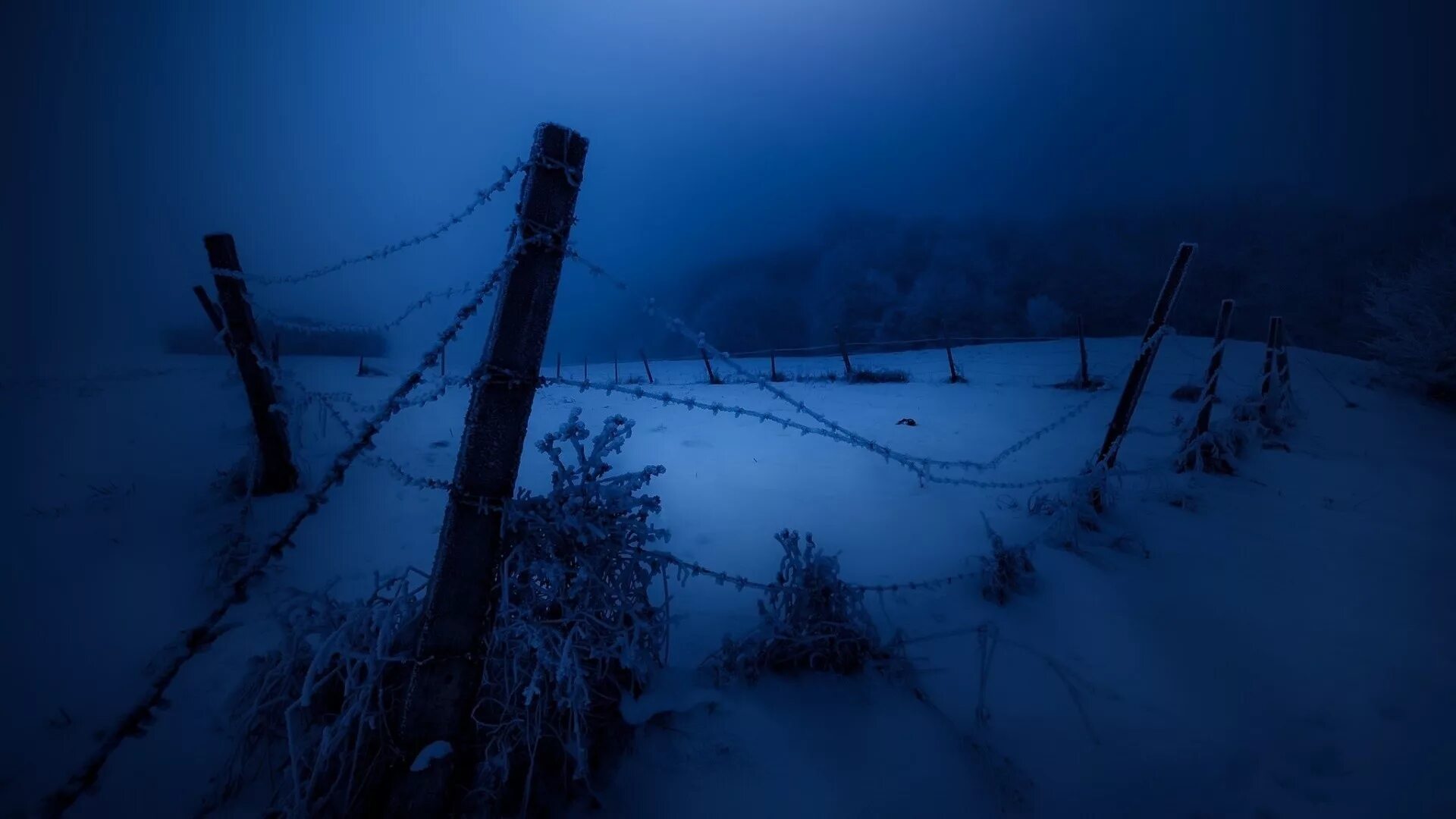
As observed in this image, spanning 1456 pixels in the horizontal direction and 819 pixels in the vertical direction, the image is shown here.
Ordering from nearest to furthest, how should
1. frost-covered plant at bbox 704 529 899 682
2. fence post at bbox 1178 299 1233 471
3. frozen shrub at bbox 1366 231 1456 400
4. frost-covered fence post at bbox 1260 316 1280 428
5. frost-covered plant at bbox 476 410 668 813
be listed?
frost-covered plant at bbox 476 410 668 813 → frost-covered plant at bbox 704 529 899 682 → fence post at bbox 1178 299 1233 471 → frost-covered fence post at bbox 1260 316 1280 428 → frozen shrub at bbox 1366 231 1456 400

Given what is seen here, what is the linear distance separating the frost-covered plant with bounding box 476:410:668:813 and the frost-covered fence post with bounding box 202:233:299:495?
3.71 m

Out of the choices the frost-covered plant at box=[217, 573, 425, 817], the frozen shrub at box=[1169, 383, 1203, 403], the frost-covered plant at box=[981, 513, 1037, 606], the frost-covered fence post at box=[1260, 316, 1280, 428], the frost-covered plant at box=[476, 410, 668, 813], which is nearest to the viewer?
the frost-covered plant at box=[217, 573, 425, 817]

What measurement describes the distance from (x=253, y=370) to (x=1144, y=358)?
736 centimetres

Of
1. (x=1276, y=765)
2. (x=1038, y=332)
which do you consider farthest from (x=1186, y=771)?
(x=1038, y=332)

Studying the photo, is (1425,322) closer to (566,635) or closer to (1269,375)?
(1269,375)

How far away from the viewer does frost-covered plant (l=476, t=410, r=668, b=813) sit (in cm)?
194

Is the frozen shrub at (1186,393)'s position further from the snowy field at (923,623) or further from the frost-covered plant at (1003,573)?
the frost-covered plant at (1003,573)

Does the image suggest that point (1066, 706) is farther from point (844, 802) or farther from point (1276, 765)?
point (844, 802)

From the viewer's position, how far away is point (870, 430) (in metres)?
7.89

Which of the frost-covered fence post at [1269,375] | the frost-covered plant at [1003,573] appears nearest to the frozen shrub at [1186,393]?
the frost-covered fence post at [1269,375]

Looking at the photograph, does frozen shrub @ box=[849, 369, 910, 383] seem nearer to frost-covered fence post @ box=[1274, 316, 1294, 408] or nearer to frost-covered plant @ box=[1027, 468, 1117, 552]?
frost-covered fence post @ box=[1274, 316, 1294, 408]

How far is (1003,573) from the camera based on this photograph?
137 inches

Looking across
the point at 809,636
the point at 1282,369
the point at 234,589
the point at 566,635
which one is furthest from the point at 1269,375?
the point at 234,589

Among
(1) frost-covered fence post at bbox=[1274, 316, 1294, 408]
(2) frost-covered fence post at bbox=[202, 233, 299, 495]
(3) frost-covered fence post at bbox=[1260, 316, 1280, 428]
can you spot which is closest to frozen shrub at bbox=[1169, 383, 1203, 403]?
(1) frost-covered fence post at bbox=[1274, 316, 1294, 408]
